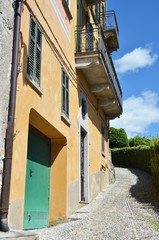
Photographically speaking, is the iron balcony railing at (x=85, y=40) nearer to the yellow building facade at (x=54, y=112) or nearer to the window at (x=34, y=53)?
the yellow building facade at (x=54, y=112)

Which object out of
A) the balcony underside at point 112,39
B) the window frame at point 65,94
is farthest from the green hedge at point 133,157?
the window frame at point 65,94

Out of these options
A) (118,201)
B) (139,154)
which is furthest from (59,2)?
(139,154)

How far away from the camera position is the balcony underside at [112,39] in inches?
577

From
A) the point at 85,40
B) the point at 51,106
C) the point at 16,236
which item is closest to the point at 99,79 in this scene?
the point at 85,40

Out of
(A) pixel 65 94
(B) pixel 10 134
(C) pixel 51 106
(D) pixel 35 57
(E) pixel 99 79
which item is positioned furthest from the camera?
(E) pixel 99 79

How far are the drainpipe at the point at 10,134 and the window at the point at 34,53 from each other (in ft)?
2.30

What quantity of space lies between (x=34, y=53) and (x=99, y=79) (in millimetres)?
4960

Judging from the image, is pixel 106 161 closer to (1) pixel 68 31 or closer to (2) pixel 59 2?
(1) pixel 68 31

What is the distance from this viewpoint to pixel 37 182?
683cm

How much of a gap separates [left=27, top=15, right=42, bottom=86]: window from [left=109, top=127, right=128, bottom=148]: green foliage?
77.4ft

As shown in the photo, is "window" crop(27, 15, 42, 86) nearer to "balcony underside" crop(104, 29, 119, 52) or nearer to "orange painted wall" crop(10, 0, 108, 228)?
"orange painted wall" crop(10, 0, 108, 228)

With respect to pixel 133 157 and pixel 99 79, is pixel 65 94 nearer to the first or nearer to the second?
pixel 99 79

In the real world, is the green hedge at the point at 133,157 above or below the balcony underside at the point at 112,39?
below

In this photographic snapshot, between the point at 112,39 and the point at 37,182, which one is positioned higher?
the point at 112,39
